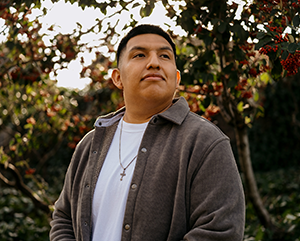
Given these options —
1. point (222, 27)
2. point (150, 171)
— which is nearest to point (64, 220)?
point (150, 171)

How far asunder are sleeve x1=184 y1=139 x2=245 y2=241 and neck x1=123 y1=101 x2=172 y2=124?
40 centimetres

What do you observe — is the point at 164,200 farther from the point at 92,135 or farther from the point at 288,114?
the point at 288,114

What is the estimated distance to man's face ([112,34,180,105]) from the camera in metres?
1.42

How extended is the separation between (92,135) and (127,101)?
1.09 ft

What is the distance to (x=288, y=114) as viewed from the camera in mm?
6500

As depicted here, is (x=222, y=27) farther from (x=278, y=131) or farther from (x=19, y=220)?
(x=278, y=131)

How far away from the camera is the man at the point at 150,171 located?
114 centimetres

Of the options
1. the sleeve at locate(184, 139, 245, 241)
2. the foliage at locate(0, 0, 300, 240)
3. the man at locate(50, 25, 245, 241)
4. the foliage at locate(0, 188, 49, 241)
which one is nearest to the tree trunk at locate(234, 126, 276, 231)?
the foliage at locate(0, 0, 300, 240)

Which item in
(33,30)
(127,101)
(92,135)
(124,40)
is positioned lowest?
(92,135)

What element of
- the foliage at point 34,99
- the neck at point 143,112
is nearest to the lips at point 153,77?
the neck at point 143,112

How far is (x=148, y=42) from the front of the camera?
148cm

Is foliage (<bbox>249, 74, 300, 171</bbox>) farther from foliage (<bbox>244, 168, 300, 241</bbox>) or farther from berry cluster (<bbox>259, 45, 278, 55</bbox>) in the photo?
berry cluster (<bbox>259, 45, 278, 55</bbox>)

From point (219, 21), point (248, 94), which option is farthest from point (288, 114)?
point (219, 21)

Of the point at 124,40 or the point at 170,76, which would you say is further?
the point at 124,40
